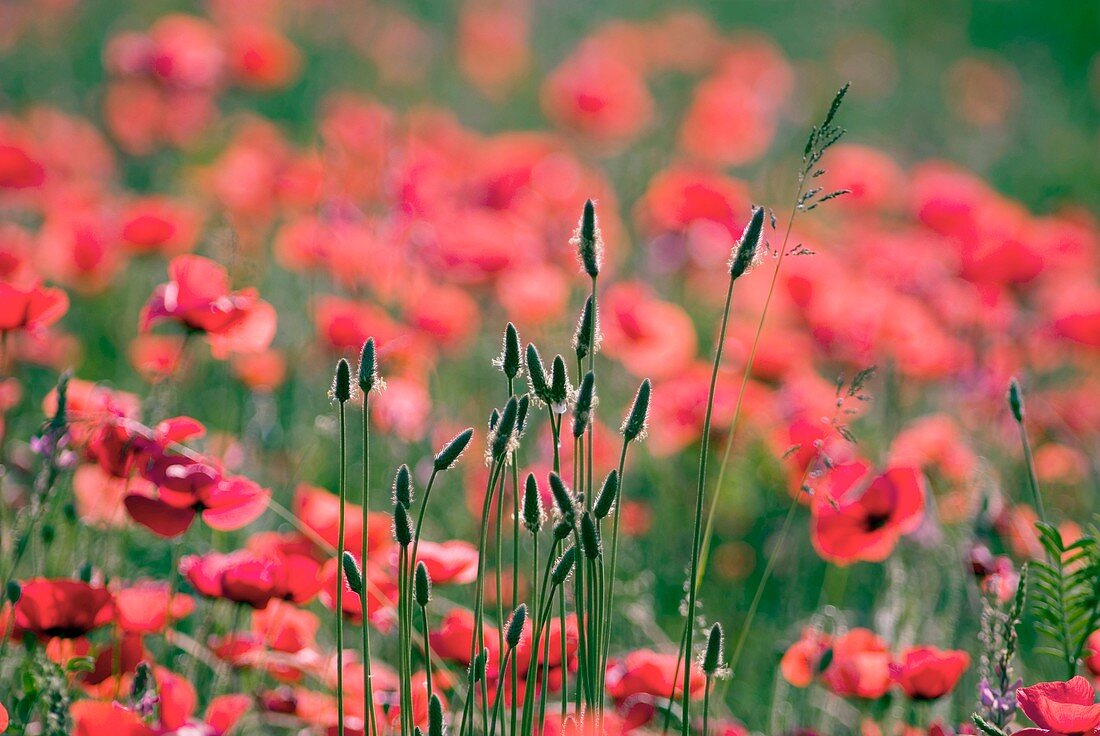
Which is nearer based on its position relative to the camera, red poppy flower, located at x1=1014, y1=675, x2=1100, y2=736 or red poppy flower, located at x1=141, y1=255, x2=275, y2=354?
red poppy flower, located at x1=1014, y1=675, x2=1100, y2=736

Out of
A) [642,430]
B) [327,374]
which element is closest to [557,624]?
[642,430]

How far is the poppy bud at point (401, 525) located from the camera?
3.20 ft

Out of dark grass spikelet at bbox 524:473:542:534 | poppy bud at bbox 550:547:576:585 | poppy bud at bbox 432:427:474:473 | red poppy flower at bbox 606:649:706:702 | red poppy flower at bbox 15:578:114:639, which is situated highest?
poppy bud at bbox 432:427:474:473

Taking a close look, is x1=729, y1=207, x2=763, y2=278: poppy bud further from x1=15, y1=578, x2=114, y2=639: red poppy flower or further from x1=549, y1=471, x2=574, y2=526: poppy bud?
x1=15, y1=578, x2=114, y2=639: red poppy flower

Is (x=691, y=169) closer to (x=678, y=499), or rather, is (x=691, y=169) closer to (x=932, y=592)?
(x=678, y=499)

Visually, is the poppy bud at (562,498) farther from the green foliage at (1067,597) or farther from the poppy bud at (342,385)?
the green foliage at (1067,597)

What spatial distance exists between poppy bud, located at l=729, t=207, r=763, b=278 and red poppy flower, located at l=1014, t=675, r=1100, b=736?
1.48ft

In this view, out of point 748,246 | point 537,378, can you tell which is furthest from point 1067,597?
point 537,378

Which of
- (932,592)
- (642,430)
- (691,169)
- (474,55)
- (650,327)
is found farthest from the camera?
(474,55)

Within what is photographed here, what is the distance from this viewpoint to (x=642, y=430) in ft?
3.44

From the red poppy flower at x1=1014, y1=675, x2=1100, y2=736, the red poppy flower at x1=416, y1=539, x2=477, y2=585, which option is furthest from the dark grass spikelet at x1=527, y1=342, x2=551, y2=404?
the red poppy flower at x1=1014, y1=675, x2=1100, y2=736

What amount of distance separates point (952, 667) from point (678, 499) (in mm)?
1385

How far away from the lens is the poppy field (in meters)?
1.19

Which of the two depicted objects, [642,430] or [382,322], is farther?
[382,322]
